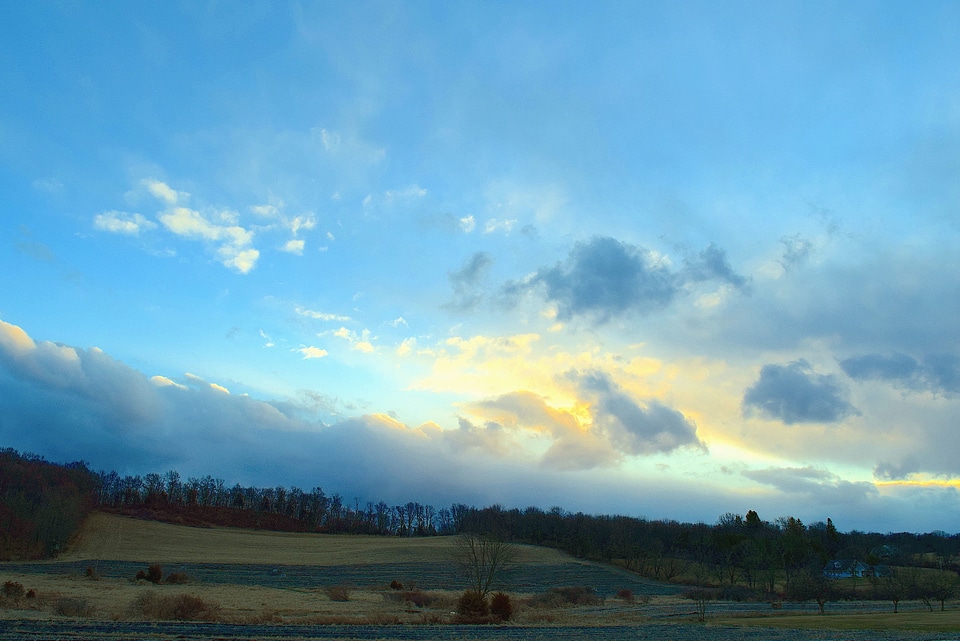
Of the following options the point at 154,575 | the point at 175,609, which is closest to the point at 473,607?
the point at 175,609

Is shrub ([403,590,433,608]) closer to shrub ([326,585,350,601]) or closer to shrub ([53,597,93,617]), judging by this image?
shrub ([326,585,350,601])

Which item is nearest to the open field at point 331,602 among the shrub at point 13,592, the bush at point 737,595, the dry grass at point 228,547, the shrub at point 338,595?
the dry grass at point 228,547

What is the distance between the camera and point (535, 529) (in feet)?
518

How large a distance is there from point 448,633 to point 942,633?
2833 cm

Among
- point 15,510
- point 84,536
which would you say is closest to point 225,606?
point 15,510

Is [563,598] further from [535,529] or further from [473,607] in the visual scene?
[535,529]

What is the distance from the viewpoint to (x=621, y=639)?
1235 inches

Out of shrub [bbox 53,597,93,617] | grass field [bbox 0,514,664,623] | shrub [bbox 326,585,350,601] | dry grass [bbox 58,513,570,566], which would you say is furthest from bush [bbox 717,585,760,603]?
shrub [bbox 53,597,93,617]

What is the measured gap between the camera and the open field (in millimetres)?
32938

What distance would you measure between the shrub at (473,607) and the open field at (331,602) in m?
1.15

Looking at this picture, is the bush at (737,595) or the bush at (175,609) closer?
the bush at (175,609)

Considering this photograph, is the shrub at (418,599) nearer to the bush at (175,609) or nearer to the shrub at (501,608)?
the shrub at (501,608)

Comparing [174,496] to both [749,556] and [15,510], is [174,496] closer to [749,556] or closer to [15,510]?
[15,510]

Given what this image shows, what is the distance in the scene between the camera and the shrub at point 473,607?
138ft
